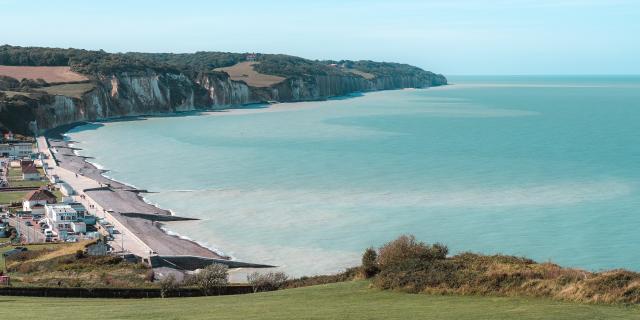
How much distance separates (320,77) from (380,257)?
16921 centimetres

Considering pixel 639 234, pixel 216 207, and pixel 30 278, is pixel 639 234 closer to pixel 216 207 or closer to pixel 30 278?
pixel 216 207

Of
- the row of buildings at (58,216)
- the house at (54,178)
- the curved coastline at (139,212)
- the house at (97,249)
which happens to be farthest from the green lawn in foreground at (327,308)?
the house at (54,178)

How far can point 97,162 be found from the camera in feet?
211

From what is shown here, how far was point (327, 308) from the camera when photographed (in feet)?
49.3

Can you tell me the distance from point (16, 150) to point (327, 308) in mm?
58646

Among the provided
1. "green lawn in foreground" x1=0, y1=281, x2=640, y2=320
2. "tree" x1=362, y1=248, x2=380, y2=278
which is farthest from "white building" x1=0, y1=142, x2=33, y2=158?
"tree" x1=362, y1=248, x2=380, y2=278

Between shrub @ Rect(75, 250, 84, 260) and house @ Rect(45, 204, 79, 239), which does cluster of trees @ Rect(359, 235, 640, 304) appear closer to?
shrub @ Rect(75, 250, 84, 260)

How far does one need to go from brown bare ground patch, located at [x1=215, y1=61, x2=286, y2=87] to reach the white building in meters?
94.2

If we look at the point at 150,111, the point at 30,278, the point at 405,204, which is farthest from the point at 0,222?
the point at 150,111

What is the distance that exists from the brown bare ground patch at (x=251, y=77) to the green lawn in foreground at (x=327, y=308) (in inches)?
5754

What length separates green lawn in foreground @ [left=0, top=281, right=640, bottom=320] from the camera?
13711 mm

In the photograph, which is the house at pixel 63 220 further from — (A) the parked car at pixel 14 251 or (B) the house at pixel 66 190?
(B) the house at pixel 66 190

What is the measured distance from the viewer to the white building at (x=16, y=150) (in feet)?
218

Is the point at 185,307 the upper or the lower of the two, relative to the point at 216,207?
upper
